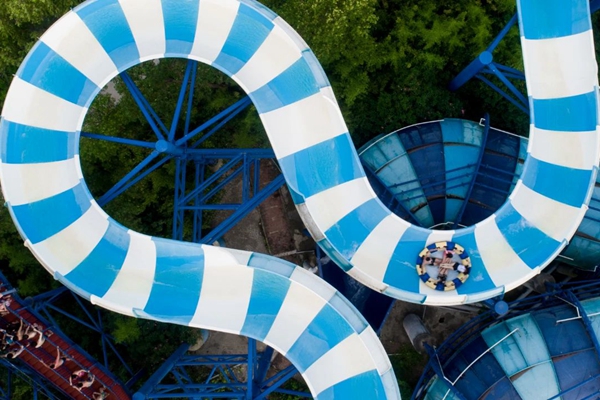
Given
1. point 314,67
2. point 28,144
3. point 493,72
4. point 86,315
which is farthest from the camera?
point 86,315

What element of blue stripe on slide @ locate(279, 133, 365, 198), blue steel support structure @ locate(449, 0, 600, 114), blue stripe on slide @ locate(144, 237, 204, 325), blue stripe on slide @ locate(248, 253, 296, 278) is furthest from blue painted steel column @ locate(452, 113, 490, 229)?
blue stripe on slide @ locate(144, 237, 204, 325)

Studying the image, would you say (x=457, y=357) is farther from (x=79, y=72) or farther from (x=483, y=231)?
(x=79, y=72)

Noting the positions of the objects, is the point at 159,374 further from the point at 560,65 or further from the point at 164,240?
the point at 560,65

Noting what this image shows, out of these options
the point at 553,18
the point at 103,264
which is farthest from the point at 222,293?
the point at 553,18

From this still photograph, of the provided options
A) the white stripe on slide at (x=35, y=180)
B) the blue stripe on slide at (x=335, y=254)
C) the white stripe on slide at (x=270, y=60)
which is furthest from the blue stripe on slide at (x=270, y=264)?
the white stripe on slide at (x=35, y=180)

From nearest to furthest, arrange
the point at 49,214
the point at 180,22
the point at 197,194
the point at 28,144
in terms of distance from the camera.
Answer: the point at 28,144 < the point at 49,214 < the point at 180,22 < the point at 197,194

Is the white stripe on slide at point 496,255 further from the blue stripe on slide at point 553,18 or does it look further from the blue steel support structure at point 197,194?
the blue steel support structure at point 197,194

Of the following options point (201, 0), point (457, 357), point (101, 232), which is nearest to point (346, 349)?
point (457, 357)
